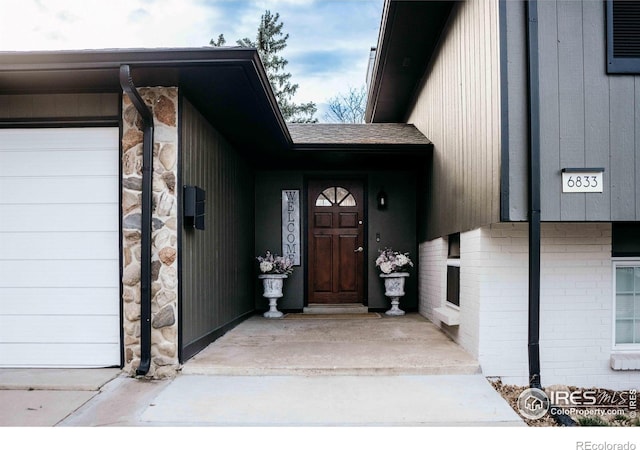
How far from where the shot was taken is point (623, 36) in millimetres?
3418

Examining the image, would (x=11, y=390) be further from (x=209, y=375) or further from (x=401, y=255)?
(x=401, y=255)

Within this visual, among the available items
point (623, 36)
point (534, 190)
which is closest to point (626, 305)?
point (534, 190)

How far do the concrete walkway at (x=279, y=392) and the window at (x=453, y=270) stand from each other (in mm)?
603

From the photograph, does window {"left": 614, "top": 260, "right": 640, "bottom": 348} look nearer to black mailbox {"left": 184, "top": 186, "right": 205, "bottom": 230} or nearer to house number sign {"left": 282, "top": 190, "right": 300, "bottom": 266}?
black mailbox {"left": 184, "top": 186, "right": 205, "bottom": 230}

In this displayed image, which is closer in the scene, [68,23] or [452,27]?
[452,27]

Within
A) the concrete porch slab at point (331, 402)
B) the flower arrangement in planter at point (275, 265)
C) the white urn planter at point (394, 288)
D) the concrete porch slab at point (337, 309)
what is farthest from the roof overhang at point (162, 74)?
the concrete porch slab at point (337, 309)

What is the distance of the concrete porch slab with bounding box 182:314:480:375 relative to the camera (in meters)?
3.64

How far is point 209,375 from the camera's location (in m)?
3.63

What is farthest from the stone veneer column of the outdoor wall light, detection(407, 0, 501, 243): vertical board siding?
the outdoor wall light

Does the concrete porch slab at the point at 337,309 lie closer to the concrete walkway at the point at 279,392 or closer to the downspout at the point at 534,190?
the concrete walkway at the point at 279,392

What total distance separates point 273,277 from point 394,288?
1.60 m
